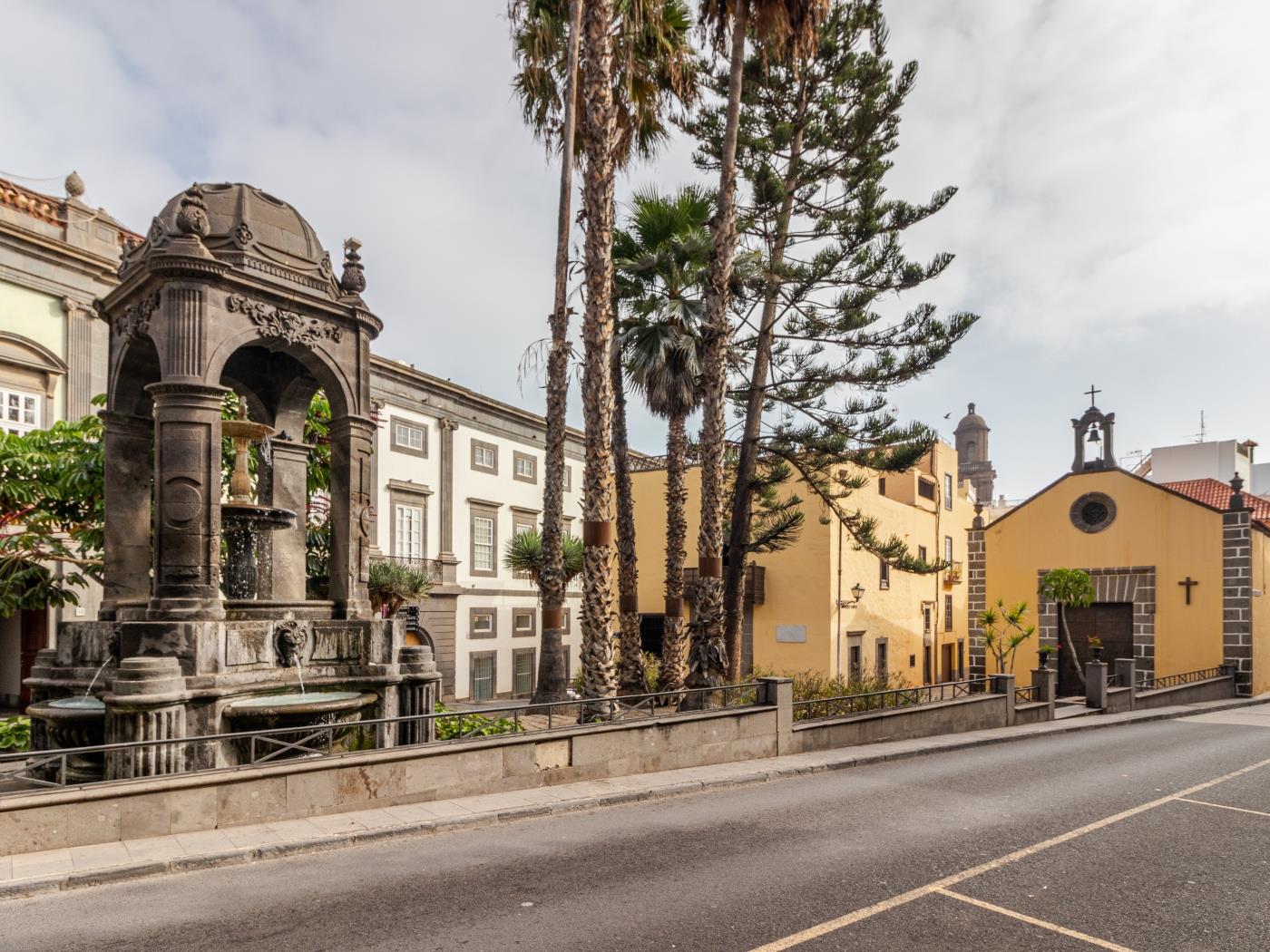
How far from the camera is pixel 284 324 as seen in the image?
37.8 ft

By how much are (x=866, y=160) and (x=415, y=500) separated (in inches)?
791

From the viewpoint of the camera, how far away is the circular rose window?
1212 inches

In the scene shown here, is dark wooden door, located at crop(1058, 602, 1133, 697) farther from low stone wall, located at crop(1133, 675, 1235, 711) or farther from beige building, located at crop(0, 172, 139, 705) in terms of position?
beige building, located at crop(0, 172, 139, 705)

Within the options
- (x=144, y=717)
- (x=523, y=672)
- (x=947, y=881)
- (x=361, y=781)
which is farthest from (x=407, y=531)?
(x=947, y=881)

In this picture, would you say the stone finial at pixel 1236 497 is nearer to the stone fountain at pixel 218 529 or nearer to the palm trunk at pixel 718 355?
the palm trunk at pixel 718 355

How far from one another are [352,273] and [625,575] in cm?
947

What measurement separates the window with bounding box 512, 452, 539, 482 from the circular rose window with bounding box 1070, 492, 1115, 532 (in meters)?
22.6

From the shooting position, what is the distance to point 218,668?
974cm

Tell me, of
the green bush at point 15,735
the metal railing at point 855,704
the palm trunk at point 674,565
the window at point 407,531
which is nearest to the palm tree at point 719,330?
the metal railing at point 855,704

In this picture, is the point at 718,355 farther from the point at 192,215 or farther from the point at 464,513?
the point at 464,513

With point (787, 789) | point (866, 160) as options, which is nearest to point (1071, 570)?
point (866, 160)

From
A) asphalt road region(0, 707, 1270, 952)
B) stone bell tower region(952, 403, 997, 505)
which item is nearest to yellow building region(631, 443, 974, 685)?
asphalt road region(0, 707, 1270, 952)

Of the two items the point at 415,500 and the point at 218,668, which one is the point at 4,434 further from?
the point at 415,500

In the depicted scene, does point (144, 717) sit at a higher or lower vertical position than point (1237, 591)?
higher
